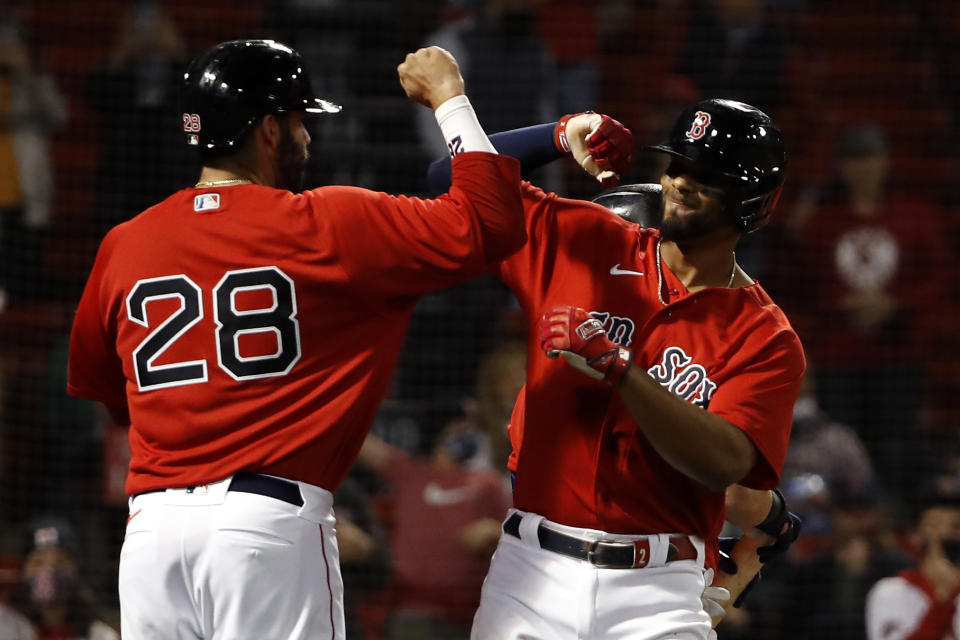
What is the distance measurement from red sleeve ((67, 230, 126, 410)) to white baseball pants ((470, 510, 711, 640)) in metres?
0.92

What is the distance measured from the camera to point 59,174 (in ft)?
23.6

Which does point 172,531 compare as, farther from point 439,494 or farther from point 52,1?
point 52,1

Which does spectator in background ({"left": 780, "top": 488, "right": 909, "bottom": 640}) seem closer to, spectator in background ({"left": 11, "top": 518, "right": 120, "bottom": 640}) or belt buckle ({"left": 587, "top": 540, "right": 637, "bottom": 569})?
spectator in background ({"left": 11, "top": 518, "right": 120, "bottom": 640})

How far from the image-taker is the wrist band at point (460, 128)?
8.78 ft

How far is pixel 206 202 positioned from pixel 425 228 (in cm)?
43

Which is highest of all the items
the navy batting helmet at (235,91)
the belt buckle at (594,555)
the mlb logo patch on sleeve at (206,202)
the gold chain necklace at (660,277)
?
the navy batting helmet at (235,91)

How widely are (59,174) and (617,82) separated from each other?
119 inches

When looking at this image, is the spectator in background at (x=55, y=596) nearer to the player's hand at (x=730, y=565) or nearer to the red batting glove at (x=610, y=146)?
the player's hand at (x=730, y=565)

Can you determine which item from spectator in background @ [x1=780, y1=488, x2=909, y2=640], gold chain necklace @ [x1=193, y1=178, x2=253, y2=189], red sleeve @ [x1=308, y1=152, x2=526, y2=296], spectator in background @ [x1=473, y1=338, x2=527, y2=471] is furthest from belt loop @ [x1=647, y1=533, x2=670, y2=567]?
spectator in background @ [x1=780, y1=488, x2=909, y2=640]

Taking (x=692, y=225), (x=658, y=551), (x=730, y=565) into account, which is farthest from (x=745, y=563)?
(x=692, y=225)

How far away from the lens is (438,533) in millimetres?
5875

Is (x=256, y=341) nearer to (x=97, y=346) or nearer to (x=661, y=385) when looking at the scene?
(x=97, y=346)

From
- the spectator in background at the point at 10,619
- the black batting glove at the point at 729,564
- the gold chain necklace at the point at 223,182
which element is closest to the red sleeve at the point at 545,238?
the gold chain necklace at the point at 223,182

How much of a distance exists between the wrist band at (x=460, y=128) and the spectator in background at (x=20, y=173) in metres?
4.69
